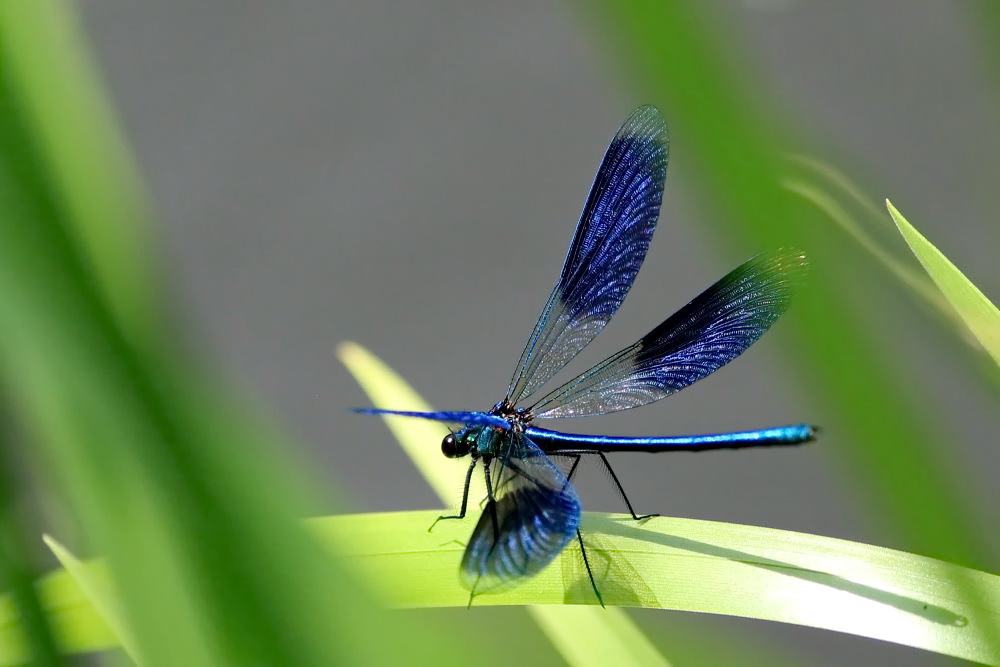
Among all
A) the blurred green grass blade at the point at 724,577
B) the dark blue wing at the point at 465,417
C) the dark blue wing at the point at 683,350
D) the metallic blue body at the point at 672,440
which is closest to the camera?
the blurred green grass blade at the point at 724,577

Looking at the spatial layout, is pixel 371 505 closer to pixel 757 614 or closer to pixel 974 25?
pixel 757 614

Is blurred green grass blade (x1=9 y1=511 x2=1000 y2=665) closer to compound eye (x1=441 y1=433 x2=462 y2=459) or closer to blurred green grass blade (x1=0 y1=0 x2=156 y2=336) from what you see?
compound eye (x1=441 y1=433 x2=462 y2=459)

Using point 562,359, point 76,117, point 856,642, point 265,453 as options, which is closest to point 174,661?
point 265,453

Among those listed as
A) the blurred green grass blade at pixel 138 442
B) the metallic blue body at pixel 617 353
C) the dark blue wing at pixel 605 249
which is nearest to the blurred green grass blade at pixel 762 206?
the blurred green grass blade at pixel 138 442

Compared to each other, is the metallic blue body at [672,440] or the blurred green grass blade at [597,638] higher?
the metallic blue body at [672,440]

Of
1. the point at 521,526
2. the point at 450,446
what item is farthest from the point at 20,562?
the point at 450,446

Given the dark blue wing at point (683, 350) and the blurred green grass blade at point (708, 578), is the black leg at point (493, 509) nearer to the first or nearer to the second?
the blurred green grass blade at point (708, 578)
